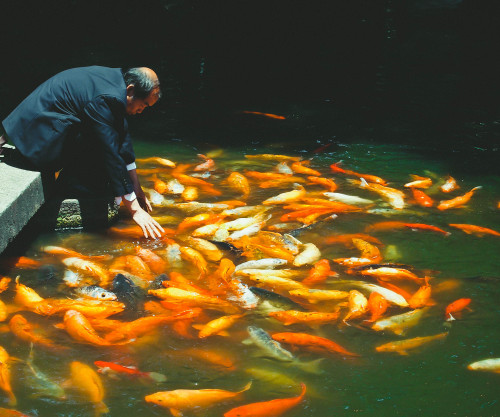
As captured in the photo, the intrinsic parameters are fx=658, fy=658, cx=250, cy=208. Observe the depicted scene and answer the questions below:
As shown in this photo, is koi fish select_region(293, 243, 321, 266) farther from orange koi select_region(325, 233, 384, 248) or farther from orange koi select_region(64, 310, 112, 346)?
orange koi select_region(64, 310, 112, 346)

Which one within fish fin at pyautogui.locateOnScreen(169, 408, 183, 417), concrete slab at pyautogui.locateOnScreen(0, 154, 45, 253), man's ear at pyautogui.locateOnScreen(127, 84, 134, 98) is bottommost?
fish fin at pyautogui.locateOnScreen(169, 408, 183, 417)

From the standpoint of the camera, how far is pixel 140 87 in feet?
14.0

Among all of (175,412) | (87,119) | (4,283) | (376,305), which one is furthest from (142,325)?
(87,119)

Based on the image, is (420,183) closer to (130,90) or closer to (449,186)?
(449,186)

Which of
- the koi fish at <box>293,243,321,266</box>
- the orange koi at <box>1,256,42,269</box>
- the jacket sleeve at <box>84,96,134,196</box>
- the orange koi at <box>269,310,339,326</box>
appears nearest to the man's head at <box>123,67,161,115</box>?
the jacket sleeve at <box>84,96,134,196</box>

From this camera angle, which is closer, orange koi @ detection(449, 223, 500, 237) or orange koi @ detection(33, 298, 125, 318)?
orange koi @ detection(33, 298, 125, 318)

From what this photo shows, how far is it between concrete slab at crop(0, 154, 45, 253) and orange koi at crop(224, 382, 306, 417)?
1.80 metres

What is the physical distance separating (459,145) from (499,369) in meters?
4.09

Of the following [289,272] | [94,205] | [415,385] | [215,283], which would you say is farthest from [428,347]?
[94,205]

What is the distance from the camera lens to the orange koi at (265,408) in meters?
2.87

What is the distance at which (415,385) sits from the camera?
314cm

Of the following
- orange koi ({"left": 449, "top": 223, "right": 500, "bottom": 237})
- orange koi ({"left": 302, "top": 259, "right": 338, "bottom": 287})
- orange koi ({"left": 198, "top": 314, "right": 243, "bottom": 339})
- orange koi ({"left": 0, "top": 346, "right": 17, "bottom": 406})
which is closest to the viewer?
orange koi ({"left": 0, "top": 346, "right": 17, "bottom": 406})

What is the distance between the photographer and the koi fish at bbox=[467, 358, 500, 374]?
3.25 meters

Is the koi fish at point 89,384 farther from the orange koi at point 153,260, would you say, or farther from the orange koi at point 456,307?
the orange koi at point 456,307
